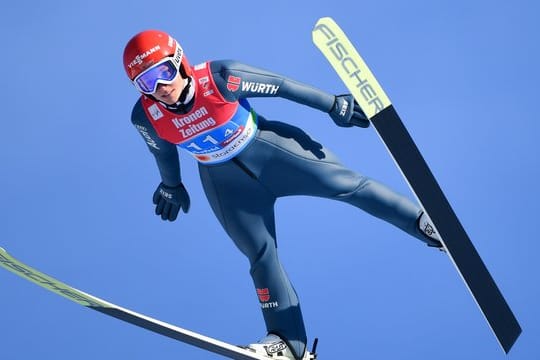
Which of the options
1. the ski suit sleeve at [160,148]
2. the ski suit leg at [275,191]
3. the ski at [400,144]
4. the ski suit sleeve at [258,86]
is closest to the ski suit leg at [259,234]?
the ski suit leg at [275,191]

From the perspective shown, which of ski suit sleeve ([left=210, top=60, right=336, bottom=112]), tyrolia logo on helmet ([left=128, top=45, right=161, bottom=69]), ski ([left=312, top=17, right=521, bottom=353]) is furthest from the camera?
ski suit sleeve ([left=210, top=60, right=336, bottom=112])

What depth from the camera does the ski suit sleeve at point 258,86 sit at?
3.63m

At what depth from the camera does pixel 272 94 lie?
3.71 metres

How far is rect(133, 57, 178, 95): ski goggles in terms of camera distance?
11.5ft

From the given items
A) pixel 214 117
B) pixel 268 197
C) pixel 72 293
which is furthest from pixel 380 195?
pixel 72 293

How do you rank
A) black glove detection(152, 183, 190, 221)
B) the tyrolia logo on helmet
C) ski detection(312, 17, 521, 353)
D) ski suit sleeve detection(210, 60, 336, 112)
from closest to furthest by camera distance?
ski detection(312, 17, 521, 353) < the tyrolia logo on helmet < ski suit sleeve detection(210, 60, 336, 112) < black glove detection(152, 183, 190, 221)

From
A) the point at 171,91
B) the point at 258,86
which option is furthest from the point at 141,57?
the point at 258,86

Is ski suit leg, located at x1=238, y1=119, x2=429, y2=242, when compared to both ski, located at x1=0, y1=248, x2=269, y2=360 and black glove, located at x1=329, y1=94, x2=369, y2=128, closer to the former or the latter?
black glove, located at x1=329, y1=94, x2=369, y2=128

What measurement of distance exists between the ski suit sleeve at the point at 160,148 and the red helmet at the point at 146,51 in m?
0.26

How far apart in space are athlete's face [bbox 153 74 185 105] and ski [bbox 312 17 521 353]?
0.48 metres

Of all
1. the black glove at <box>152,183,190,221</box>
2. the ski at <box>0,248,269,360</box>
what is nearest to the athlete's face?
the black glove at <box>152,183,190,221</box>

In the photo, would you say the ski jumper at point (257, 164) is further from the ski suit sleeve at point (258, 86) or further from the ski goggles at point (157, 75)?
the ski goggles at point (157, 75)

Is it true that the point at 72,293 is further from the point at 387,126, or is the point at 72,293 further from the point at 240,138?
the point at 387,126

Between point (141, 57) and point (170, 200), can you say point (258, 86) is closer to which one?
point (141, 57)
